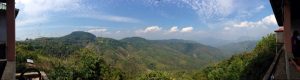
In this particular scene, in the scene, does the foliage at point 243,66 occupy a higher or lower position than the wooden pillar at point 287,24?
lower

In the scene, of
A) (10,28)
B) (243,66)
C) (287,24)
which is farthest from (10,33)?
(243,66)

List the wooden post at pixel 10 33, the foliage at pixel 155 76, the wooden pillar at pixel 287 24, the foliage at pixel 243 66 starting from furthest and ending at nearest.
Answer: the foliage at pixel 155 76 → the foliage at pixel 243 66 → the wooden post at pixel 10 33 → the wooden pillar at pixel 287 24

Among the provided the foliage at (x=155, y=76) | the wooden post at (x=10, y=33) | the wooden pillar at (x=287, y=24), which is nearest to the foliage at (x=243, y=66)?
the foliage at (x=155, y=76)

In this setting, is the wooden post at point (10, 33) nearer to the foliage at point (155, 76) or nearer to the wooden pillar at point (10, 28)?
the wooden pillar at point (10, 28)

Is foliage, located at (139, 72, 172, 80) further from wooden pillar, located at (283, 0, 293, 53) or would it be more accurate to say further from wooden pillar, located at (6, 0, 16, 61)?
wooden pillar, located at (283, 0, 293, 53)

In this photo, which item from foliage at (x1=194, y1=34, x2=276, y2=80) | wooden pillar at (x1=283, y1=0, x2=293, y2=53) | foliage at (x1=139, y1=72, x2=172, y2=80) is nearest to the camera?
wooden pillar at (x1=283, y1=0, x2=293, y2=53)

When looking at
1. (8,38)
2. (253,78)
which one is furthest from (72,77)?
(8,38)

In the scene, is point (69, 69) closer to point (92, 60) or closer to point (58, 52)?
point (92, 60)

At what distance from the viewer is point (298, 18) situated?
1252 cm

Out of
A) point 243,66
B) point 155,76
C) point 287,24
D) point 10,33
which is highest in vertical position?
point 287,24

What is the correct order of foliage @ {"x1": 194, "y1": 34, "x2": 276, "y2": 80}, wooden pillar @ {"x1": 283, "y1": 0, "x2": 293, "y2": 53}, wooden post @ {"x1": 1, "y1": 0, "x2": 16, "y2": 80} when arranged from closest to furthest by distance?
wooden pillar @ {"x1": 283, "y1": 0, "x2": 293, "y2": 53} < wooden post @ {"x1": 1, "y1": 0, "x2": 16, "y2": 80} < foliage @ {"x1": 194, "y1": 34, "x2": 276, "y2": 80}

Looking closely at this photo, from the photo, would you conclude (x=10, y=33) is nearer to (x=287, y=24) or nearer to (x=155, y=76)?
(x=287, y=24)

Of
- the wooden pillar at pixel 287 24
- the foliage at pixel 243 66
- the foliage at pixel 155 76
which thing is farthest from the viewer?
the foliage at pixel 155 76

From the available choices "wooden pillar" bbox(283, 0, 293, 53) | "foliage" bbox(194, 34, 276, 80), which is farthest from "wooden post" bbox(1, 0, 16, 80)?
"foliage" bbox(194, 34, 276, 80)
